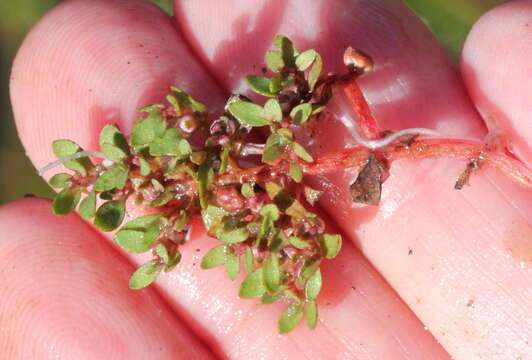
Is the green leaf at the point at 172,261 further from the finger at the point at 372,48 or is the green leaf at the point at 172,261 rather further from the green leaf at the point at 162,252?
the finger at the point at 372,48

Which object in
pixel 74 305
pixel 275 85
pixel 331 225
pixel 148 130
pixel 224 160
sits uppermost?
pixel 275 85

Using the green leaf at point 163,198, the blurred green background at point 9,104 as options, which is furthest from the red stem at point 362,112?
the blurred green background at point 9,104

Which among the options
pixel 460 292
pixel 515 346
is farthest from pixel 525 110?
pixel 515 346

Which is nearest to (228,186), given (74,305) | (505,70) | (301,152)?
(301,152)

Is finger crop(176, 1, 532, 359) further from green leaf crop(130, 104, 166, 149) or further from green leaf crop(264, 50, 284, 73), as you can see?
green leaf crop(130, 104, 166, 149)

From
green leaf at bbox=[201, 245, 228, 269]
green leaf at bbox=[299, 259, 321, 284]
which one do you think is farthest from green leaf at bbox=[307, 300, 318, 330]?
green leaf at bbox=[201, 245, 228, 269]

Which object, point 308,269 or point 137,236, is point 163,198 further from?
point 308,269

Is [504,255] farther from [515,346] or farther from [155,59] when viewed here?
[155,59]
